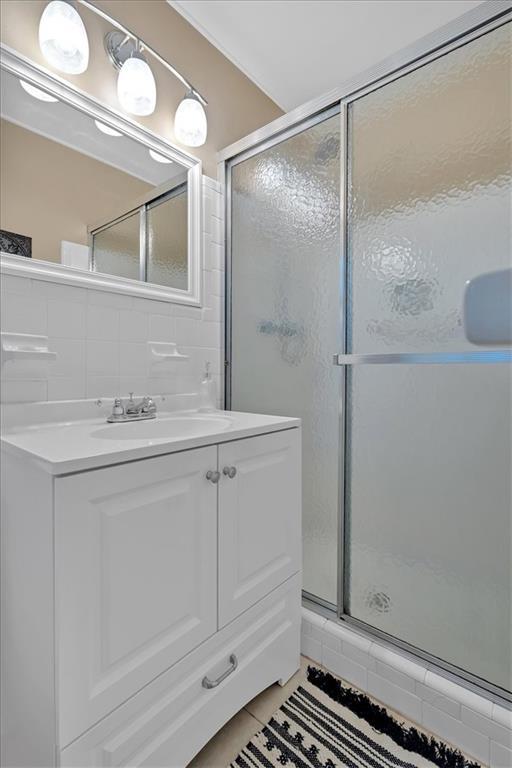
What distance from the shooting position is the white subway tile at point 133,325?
4.56ft

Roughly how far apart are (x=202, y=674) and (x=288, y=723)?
389mm

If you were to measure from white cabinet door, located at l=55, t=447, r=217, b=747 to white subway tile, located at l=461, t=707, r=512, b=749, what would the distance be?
73cm

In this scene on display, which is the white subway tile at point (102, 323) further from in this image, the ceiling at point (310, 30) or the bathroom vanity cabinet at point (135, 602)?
the ceiling at point (310, 30)

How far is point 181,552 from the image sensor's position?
35.8 inches

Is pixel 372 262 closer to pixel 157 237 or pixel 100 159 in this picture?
pixel 157 237

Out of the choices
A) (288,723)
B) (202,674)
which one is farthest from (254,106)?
(288,723)

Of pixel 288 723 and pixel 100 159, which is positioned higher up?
pixel 100 159

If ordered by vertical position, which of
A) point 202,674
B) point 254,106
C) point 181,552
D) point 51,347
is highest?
point 254,106

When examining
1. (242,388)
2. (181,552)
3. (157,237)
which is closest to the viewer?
(181,552)

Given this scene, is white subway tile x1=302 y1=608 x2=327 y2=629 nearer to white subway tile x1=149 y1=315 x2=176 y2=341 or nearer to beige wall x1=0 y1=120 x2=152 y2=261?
white subway tile x1=149 y1=315 x2=176 y2=341

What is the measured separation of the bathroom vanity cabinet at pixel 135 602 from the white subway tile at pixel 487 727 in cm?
56

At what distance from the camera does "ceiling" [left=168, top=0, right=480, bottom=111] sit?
157 centimetres

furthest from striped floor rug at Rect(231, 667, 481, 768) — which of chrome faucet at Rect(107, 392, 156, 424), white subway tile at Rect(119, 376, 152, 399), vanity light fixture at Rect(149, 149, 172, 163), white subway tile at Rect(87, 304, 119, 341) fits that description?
vanity light fixture at Rect(149, 149, 172, 163)

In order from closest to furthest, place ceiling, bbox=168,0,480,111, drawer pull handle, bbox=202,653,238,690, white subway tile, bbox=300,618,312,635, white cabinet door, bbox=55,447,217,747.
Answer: white cabinet door, bbox=55,447,217,747 < drawer pull handle, bbox=202,653,238,690 < white subway tile, bbox=300,618,312,635 < ceiling, bbox=168,0,480,111
